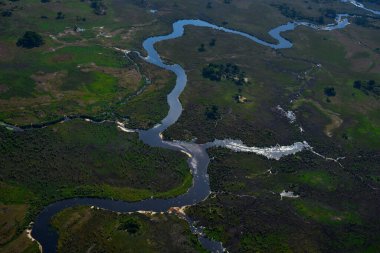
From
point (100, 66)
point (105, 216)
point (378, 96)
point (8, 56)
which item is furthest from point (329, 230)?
point (8, 56)

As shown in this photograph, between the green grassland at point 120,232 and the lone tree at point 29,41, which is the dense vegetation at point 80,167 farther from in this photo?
the lone tree at point 29,41

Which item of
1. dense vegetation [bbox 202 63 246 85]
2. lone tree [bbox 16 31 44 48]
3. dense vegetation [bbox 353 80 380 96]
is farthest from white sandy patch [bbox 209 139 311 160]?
lone tree [bbox 16 31 44 48]

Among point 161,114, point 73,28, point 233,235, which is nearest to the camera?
point 233,235

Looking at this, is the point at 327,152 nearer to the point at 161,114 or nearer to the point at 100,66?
the point at 161,114

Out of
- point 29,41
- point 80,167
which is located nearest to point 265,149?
point 80,167

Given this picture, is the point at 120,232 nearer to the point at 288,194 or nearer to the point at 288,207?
the point at 288,207

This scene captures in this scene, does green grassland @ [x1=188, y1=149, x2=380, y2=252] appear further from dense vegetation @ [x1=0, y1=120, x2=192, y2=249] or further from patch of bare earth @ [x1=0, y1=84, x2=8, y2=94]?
patch of bare earth @ [x1=0, y1=84, x2=8, y2=94]

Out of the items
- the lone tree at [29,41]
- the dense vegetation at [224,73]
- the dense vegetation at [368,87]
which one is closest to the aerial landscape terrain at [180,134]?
the lone tree at [29,41]
